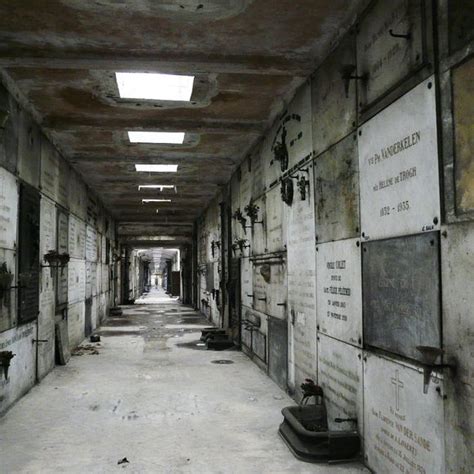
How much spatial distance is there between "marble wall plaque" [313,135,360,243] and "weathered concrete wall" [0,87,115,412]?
9.44 ft

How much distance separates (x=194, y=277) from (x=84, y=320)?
9372mm

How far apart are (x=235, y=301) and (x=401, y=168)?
21.0 feet

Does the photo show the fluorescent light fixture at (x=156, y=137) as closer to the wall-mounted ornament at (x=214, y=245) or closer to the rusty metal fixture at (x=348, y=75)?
the rusty metal fixture at (x=348, y=75)

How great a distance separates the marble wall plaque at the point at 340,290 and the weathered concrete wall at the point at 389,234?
2 centimetres

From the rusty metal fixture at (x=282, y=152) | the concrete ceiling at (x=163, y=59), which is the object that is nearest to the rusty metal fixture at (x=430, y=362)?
the concrete ceiling at (x=163, y=59)

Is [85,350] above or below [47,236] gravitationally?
below

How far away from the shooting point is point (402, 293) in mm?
2938

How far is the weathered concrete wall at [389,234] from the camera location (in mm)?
2408

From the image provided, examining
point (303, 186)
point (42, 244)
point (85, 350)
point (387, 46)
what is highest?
point (387, 46)

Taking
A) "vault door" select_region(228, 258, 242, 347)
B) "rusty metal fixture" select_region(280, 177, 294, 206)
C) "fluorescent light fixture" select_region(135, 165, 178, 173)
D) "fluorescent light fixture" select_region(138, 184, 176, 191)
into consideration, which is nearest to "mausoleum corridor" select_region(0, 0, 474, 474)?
"rusty metal fixture" select_region(280, 177, 294, 206)

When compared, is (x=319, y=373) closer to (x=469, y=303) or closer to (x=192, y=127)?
(x=469, y=303)

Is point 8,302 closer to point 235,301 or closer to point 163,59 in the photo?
point 163,59

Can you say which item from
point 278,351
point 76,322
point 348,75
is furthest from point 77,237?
point 348,75

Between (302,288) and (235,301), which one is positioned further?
(235,301)
